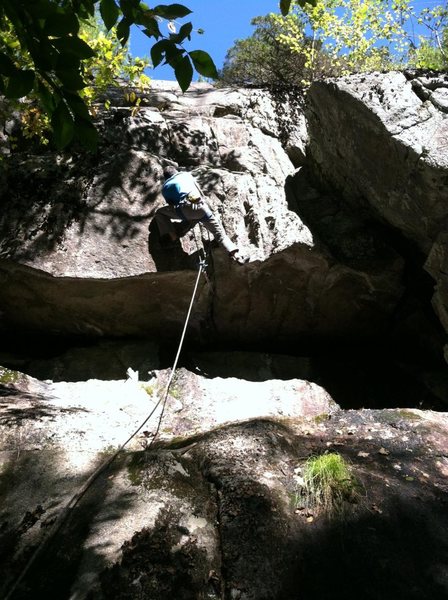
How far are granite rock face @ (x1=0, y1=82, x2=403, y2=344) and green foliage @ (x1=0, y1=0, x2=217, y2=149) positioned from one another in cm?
473

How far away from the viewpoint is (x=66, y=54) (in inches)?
66.7

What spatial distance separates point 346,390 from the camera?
7.55 m

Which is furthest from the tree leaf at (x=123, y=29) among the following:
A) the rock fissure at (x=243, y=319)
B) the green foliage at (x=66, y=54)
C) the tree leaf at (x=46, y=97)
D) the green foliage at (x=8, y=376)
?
the green foliage at (x=8, y=376)

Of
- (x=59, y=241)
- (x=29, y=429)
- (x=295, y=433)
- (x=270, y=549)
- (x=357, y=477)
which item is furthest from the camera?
(x=59, y=241)

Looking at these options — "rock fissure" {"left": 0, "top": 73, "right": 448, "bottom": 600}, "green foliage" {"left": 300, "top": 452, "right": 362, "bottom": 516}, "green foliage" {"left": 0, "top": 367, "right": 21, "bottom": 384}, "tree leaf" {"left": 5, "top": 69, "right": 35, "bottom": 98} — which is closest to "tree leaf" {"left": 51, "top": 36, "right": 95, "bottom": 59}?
"tree leaf" {"left": 5, "top": 69, "right": 35, "bottom": 98}

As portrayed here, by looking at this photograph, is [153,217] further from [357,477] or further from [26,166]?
[357,477]

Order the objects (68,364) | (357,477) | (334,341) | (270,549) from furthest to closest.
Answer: (334,341) < (68,364) < (357,477) < (270,549)

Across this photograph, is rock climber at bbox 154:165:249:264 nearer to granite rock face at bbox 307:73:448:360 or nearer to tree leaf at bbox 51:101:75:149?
granite rock face at bbox 307:73:448:360

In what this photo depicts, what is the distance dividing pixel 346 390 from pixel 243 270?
2.59 meters

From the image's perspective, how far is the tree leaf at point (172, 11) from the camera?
194 cm

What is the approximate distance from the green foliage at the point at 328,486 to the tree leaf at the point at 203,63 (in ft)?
9.99

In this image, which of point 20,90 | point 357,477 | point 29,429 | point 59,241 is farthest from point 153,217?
point 20,90

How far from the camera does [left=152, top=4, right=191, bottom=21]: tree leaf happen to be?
6.36 feet

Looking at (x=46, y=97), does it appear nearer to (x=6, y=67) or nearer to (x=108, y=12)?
(x=6, y=67)
